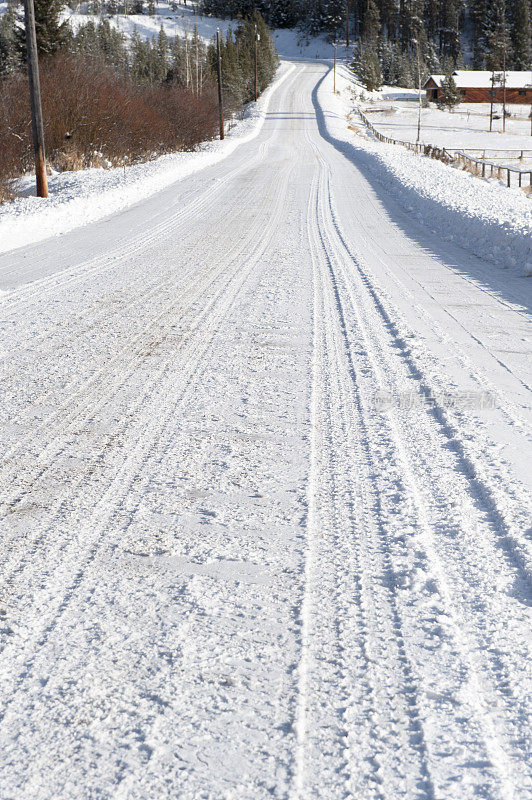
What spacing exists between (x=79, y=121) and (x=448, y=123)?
239 feet

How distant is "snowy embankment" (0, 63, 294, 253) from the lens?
494 inches

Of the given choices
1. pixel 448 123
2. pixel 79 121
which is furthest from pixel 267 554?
pixel 448 123

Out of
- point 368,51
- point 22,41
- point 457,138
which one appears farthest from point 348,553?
point 368,51

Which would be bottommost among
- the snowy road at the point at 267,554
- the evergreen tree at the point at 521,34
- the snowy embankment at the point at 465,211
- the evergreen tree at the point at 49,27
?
the snowy road at the point at 267,554

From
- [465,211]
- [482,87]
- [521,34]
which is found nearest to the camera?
[465,211]

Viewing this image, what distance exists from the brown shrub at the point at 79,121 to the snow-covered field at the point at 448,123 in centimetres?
3598

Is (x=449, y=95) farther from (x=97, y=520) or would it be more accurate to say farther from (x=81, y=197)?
(x=97, y=520)

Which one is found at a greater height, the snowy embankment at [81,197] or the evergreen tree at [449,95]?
the evergreen tree at [449,95]

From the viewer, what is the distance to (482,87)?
107500 mm

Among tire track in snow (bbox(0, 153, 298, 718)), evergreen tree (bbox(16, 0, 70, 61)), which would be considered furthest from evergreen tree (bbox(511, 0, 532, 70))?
tire track in snow (bbox(0, 153, 298, 718))

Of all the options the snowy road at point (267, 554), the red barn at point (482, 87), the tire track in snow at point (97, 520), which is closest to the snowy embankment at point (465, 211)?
the snowy road at point (267, 554)

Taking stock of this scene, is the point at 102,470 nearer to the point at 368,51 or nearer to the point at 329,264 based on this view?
the point at 329,264

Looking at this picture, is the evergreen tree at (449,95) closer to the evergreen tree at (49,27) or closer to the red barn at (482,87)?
the red barn at (482,87)

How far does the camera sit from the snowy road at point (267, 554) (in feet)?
6.41
